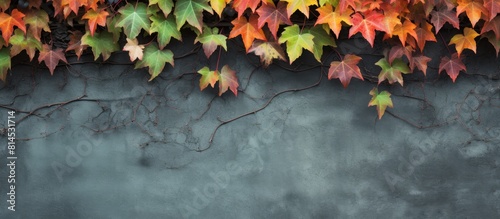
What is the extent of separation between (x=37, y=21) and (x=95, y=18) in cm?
31

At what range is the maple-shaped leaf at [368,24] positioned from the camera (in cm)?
297

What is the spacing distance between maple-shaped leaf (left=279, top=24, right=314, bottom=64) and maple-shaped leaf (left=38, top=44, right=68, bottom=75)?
1.09 meters

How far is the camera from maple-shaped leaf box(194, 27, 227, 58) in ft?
10.2

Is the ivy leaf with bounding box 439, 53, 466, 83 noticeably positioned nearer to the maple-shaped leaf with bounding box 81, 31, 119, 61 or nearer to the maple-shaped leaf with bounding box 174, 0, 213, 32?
the maple-shaped leaf with bounding box 174, 0, 213, 32

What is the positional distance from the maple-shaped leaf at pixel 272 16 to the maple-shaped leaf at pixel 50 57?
100 centimetres

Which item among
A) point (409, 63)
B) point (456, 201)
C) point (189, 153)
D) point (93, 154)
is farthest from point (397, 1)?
point (93, 154)

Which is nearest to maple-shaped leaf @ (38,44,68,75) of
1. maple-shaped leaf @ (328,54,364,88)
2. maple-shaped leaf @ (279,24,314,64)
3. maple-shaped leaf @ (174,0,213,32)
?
maple-shaped leaf @ (174,0,213,32)

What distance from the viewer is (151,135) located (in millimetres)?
3256

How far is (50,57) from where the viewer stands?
3.18 m

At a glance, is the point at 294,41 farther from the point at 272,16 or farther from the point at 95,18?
the point at 95,18

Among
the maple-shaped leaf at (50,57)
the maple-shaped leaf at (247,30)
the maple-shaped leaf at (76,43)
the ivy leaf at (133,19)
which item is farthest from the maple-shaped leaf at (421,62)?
the maple-shaped leaf at (50,57)

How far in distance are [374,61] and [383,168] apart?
532 millimetres

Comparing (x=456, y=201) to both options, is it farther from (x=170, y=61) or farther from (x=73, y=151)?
(x=73, y=151)

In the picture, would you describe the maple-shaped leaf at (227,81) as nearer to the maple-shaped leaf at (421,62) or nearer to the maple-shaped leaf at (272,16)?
the maple-shaped leaf at (272,16)
